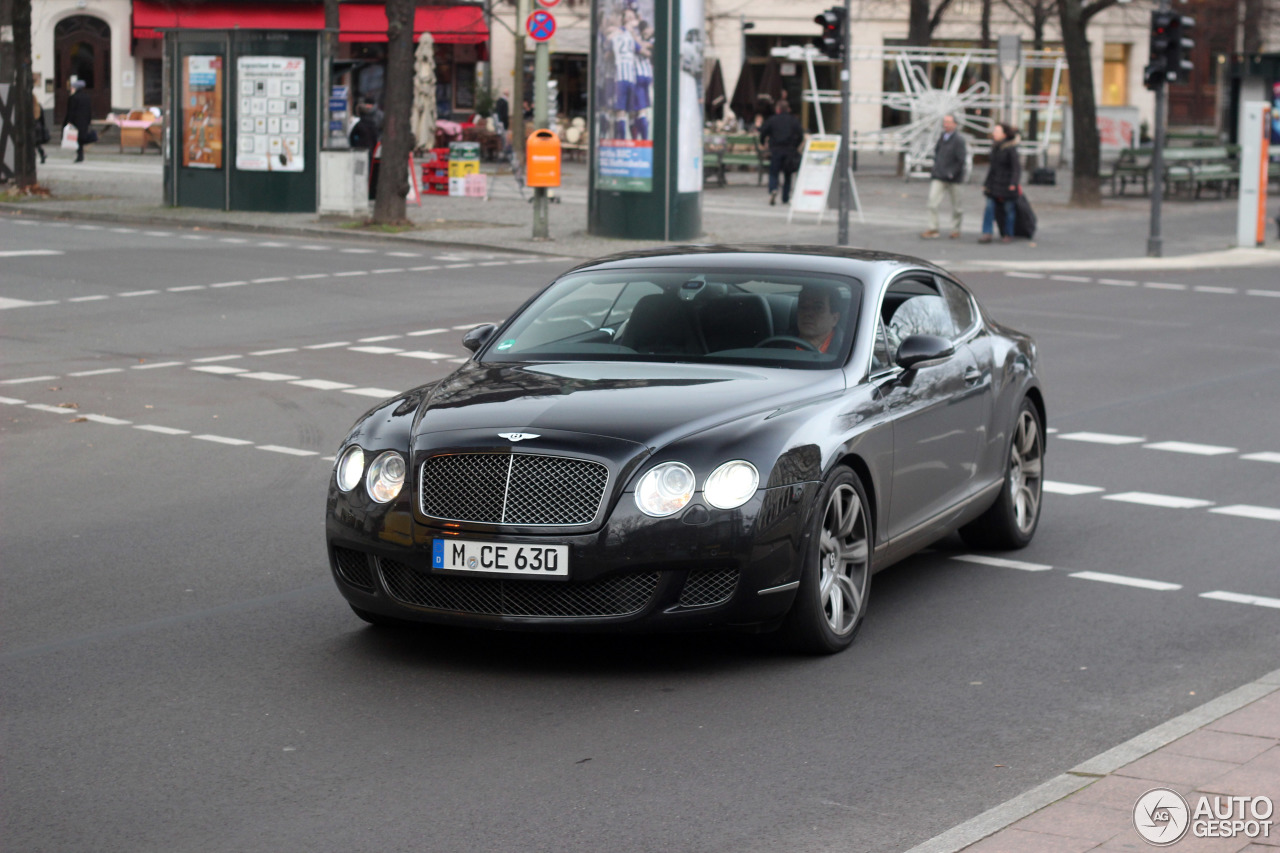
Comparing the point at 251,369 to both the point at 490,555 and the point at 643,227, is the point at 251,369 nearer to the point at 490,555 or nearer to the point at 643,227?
the point at 490,555

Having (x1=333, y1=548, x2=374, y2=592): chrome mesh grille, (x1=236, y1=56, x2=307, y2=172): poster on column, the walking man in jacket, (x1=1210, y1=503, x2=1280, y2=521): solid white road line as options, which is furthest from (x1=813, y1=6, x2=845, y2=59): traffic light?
(x1=333, y1=548, x2=374, y2=592): chrome mesh grille

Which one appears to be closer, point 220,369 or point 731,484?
point 731,484

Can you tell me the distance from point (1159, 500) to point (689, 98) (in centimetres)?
1823

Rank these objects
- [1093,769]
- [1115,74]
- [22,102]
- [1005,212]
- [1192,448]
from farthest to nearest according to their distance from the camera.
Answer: [1115,74], [22,102], [1005,212], [1192,448], [1093,769]

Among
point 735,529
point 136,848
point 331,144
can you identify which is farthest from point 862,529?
point 331,144

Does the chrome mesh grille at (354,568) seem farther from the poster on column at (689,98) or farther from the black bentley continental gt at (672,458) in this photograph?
the poster on column at (689,98)

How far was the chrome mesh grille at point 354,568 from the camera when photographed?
20.7 ft

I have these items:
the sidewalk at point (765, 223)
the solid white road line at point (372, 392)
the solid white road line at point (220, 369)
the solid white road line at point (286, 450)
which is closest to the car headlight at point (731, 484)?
the solid white road line at point (286, 450)

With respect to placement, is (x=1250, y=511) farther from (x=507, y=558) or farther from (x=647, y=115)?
(x=647, y=115)

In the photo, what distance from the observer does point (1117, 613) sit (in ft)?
23.8

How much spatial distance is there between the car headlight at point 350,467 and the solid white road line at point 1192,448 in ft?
21.3

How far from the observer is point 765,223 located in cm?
A: 3067

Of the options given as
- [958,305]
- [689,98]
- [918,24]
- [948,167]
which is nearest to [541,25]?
[689,98]
